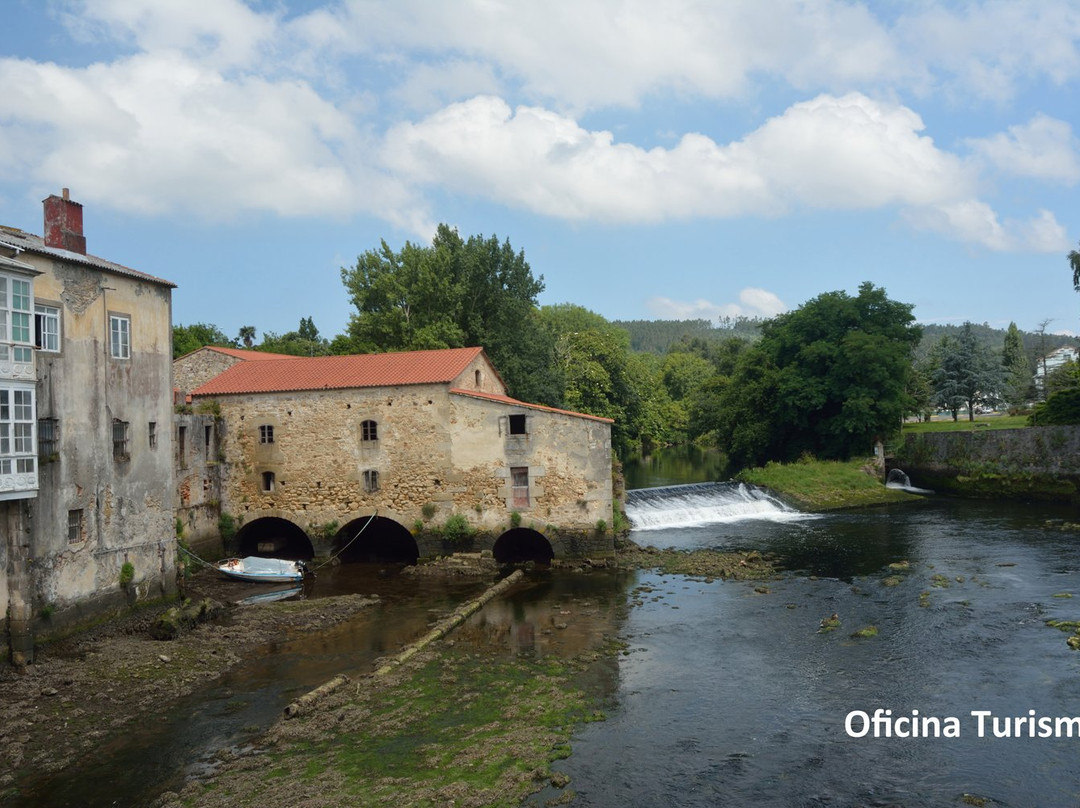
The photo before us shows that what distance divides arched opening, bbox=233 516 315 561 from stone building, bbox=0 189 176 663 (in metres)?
9.58

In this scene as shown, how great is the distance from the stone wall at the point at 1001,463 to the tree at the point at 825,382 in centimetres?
306

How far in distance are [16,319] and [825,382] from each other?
145ft

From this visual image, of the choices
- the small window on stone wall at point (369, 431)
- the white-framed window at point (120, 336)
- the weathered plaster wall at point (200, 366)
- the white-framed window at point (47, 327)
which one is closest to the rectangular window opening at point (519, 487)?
the small window on stone wall at point (369, 431)

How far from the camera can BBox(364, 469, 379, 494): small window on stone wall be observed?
31.9m

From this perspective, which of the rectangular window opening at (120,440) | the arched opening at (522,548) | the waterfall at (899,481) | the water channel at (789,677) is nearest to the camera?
the water channel at (789,677)

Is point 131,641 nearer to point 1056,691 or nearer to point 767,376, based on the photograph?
point 1056,691

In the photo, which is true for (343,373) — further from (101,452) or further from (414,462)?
(101,452)

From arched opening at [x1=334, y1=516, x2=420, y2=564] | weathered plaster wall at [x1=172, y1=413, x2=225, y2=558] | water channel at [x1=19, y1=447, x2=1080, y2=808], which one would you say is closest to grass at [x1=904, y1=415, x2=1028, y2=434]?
water channel at [x1=19, y1=447, x2=1080, y2=808]

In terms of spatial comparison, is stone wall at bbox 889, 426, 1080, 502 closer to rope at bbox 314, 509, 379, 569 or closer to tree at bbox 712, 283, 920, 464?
tree at bbox 712, 283, 920, 464

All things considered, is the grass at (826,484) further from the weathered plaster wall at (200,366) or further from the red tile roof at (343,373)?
the weathered plaster wall at (200,366)

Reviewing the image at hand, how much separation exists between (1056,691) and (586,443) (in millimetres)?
16987

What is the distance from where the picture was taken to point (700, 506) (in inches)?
1629

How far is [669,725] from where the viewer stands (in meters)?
15.9

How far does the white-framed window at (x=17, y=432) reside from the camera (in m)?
18.0
